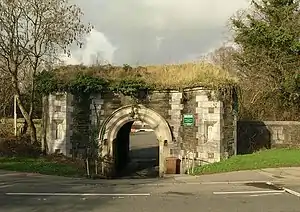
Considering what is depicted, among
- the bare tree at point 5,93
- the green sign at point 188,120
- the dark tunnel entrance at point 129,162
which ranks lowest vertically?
the dark tunnel entrance at point 129,162

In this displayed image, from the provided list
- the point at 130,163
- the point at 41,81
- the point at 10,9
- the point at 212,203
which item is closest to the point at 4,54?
the point at 10,9

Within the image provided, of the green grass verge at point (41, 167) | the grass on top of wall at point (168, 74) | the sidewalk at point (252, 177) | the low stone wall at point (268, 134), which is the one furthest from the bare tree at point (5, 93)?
the sidewalk at point (252, 177)

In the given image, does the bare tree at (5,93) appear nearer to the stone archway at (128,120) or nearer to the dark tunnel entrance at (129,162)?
the dark tunnel entrance at (129,162)

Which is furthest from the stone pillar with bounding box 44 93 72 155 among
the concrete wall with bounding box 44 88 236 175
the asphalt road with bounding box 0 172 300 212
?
the asphalt road with bounding box 0 172 300 212

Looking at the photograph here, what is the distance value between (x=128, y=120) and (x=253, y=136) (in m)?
7.34

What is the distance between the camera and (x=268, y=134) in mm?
29266

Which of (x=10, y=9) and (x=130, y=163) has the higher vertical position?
(x=10, y=9)

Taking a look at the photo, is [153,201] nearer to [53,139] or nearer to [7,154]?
[53,139]

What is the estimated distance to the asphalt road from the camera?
12.9 m

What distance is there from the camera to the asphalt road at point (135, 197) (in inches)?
507

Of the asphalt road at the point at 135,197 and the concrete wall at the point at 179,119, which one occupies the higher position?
the concrete wall at the point at 179,119

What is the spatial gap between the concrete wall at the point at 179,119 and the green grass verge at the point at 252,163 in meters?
0.95

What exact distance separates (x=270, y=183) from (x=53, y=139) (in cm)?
1235

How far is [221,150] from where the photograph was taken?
81.4 feet
